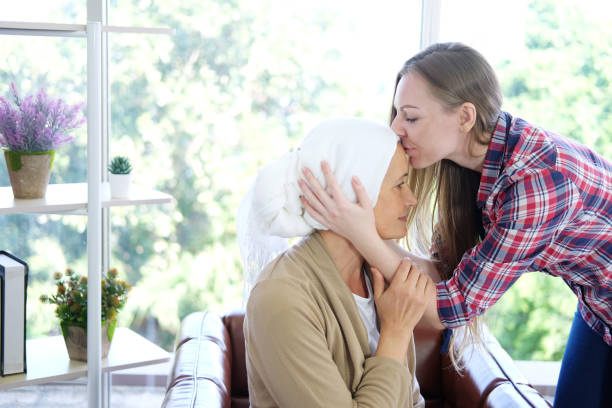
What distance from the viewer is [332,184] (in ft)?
4.50

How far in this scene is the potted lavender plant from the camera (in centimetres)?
173

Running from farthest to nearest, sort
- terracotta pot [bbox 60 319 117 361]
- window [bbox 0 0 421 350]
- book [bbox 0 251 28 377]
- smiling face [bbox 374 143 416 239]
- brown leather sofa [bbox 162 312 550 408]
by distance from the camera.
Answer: window [bbox 0 0 421 350]
terracotta pot [bbox 60 319 117 361]
book [bbox 0 251 28 377]
brown leather sofa [bbox 162 312 550 408]
smiling face [bbox 374 143 416 239]

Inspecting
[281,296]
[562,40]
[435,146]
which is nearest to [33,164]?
[281,296]

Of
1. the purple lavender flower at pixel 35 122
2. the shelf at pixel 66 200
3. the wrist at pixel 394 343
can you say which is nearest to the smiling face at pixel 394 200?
the wrist at pixel 394 343

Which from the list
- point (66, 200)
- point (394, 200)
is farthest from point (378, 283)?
point (66, 200)

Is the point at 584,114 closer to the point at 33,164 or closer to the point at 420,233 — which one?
the point at 420,233

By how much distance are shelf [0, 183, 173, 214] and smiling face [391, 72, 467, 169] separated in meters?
0.82

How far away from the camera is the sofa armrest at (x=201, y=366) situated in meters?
1.54

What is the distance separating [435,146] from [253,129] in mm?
1229

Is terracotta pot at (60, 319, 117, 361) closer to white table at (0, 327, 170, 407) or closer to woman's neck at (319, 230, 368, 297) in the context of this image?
white table at (0, 327, 170, 407)

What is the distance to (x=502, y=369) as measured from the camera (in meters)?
1.82

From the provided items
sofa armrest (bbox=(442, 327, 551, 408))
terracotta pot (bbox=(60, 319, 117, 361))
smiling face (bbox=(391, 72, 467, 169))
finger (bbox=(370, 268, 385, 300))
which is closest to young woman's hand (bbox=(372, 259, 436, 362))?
finger (bbox=(370, 268, 385, 300))

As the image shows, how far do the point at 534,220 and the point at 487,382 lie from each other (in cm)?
63

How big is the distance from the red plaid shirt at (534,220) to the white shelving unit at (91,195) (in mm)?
956
